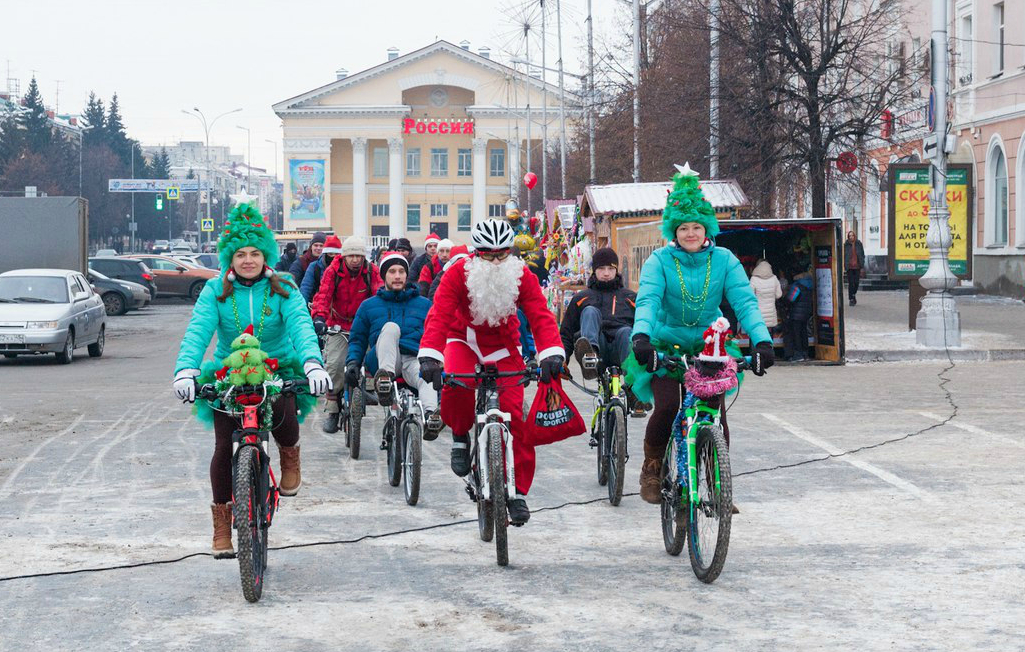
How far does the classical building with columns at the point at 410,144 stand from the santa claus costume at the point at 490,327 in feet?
304

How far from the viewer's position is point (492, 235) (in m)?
7.51

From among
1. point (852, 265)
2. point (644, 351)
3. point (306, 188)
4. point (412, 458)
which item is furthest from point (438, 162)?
point (644, 351)

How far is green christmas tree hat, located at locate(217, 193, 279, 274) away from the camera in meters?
6.92

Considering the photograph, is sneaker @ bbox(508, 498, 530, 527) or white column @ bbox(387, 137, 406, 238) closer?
sneaker @ bbox(508, 498, 530, 527)

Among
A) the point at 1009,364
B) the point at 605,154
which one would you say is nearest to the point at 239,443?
the point at 1009,364

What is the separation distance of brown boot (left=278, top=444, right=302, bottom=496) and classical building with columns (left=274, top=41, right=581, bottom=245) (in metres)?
93.2

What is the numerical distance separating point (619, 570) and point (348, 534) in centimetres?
169

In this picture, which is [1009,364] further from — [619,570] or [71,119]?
[71,119]

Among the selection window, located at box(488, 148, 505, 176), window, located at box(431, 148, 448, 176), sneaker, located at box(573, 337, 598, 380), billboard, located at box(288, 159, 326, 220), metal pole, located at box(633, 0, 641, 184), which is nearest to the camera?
sneaker, located at box(573, 337, 598, 380)

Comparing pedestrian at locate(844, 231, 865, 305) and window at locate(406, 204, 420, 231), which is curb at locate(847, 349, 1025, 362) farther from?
window at locate(406, 204, 420, 231)

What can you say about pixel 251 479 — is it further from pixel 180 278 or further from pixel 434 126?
pixel 434 126

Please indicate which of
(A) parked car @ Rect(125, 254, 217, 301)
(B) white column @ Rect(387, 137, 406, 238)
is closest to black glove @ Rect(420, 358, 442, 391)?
(A) parked car @ Rect(125, 254, 217, 301)

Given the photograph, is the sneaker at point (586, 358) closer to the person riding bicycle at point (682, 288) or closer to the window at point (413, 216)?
the person riding bicycle at point (682, 288)

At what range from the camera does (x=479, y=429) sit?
743cm
